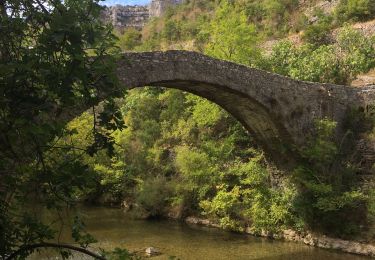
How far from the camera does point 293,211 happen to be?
16688mm

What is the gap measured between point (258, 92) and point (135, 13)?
53258 millimetres

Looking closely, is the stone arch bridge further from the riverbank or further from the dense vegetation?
the riverbank

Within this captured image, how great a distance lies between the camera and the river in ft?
45.2

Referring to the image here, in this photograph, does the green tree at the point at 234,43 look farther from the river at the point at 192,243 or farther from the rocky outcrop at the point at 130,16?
the rocky outcrop at the point at 130,16

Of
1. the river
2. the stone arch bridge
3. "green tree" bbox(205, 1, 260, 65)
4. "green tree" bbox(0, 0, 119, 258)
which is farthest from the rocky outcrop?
"green tree" bbox(0, 0, 119, 258)

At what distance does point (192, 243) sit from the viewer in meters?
15.1

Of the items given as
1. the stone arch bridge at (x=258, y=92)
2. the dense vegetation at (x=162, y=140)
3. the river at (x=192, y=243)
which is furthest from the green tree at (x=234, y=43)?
the river at (x=192, y=243)

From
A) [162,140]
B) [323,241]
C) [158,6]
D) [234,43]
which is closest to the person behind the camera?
[323,241]

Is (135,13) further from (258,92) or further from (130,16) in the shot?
(258,92)

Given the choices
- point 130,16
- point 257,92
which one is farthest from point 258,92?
point 130,16

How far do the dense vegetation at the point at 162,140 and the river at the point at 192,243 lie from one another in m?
1.01

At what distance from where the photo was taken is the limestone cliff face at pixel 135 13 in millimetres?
62031

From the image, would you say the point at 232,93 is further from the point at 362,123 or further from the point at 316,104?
the point at 362,123

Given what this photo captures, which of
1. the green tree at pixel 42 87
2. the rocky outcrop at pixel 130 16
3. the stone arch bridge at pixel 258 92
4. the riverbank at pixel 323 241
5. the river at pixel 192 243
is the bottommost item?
the river at pixel 192 243
